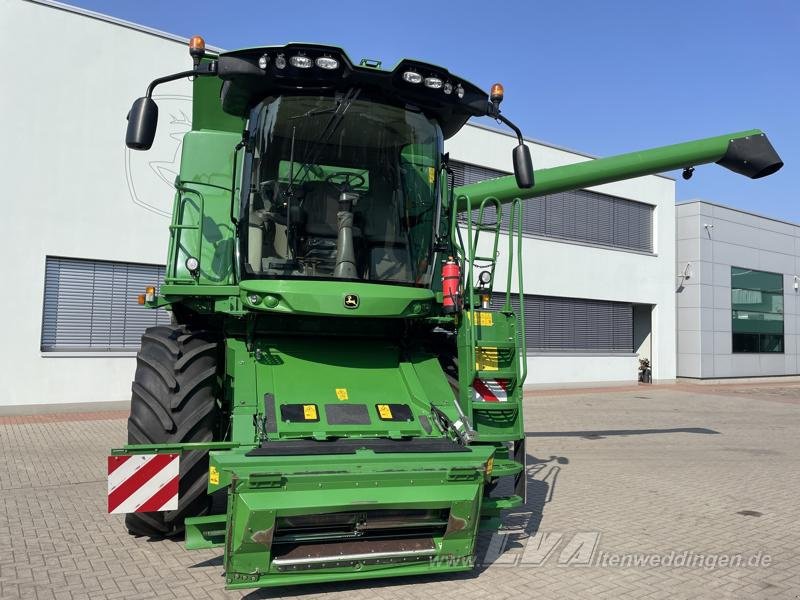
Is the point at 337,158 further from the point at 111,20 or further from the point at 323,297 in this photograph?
the point at 111,20

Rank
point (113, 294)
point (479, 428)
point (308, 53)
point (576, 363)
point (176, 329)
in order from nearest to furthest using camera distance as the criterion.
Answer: point (308, 53), point (479, 428), point (176, 329), point (113, 294), point (576, 363)

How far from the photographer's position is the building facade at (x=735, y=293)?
76.6 ft

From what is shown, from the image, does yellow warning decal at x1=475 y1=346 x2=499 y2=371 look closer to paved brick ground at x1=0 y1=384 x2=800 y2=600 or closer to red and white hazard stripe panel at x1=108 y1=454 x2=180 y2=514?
paved brick ground at x1=0 y1=384 x2=800 y2=600

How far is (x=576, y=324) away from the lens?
20.1 meters

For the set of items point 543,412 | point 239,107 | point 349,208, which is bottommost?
point 543,412

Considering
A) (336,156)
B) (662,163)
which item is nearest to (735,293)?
(662,163)

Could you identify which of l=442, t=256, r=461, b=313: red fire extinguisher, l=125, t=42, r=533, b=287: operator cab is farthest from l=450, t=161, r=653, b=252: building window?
l=442, t=256, r=461, b=313: red fire extinguisher

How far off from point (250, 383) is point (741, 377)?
24.7 meters

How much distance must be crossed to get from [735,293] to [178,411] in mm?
24779

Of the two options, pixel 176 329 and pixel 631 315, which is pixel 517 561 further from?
pixel 631 315

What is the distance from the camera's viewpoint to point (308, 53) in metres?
4.35

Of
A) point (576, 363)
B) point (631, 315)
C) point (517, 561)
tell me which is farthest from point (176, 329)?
point (631, 315)

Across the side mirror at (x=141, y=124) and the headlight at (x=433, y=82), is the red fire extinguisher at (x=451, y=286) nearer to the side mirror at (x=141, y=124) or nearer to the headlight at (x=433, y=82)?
the headlight at (x=433, y=82)

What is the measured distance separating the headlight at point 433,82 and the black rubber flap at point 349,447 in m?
2.46
